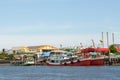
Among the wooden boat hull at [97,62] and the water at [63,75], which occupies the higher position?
the wooden boat hull at [97,62]

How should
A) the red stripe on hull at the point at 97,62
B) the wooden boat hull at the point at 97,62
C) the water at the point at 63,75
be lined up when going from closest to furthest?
the water at the point at 63,75, the wooden boat hull at the point at 97,62, the red stripe on hull at the point at 97,62

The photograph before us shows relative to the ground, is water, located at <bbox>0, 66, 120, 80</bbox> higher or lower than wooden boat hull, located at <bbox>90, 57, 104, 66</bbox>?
lower

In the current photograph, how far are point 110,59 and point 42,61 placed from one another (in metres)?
28.6

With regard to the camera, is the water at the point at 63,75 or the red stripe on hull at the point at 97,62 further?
the red stripe on hull at the point at 97,62

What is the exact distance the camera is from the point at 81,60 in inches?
4670

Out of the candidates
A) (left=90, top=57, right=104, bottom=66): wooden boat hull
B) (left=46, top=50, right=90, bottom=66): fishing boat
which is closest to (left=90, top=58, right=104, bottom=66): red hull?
(left=90, top=57, right=104, bottom=66): wooden boat hull

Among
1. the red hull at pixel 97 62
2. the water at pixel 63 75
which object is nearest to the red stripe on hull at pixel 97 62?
the red hull at pixel 97 62

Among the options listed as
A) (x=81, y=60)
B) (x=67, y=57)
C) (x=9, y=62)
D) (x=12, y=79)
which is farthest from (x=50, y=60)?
(x=12, y=79)

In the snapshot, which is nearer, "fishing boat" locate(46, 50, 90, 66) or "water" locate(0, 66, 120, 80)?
"water" locate(0, 66, 120, 80)

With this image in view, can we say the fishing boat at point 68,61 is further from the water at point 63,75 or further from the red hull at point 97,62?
the water at point 63,75

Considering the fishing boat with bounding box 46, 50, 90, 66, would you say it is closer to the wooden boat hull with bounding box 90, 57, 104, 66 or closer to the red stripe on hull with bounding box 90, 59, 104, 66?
the wooden boat hull with bounding box 90, 57, 104, 66

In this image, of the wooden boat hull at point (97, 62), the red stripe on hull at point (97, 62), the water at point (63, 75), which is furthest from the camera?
the red stripe on hull at point (97, 62)

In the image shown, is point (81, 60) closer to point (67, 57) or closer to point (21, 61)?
point (67, 57)

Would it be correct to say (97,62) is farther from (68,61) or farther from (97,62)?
(68,61)
